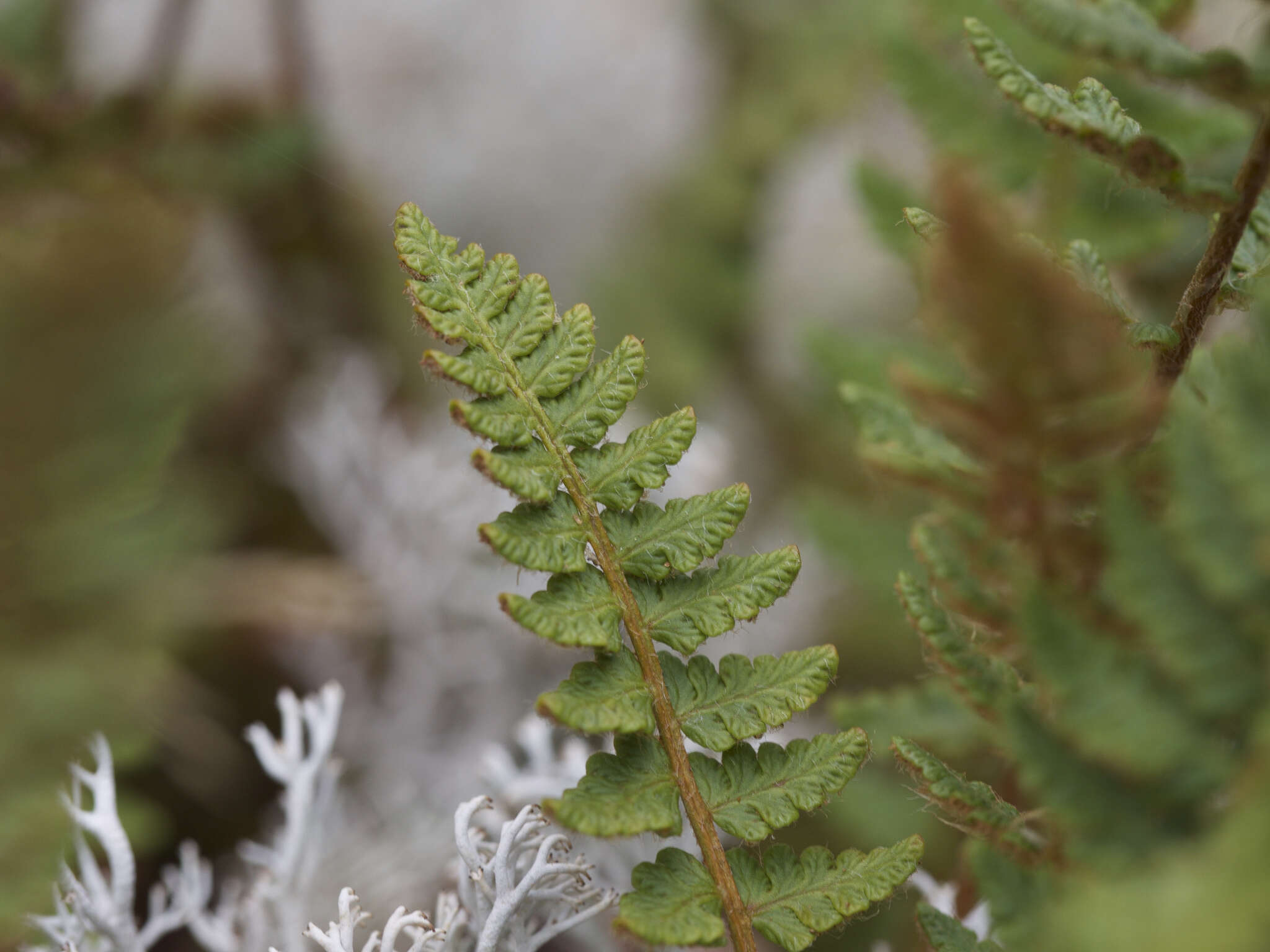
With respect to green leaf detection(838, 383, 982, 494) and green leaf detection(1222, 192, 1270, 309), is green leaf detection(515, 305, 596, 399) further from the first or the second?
green leaf detection(1222, 192, 1270, 309)

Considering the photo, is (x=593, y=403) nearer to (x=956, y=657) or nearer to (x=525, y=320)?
(x=525, y=320)

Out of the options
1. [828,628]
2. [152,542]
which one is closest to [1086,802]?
[152,542]

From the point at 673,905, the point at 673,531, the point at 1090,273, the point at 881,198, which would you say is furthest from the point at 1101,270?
the point at 881,198

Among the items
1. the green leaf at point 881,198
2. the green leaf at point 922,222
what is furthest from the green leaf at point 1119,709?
the green leaf at point 881,198

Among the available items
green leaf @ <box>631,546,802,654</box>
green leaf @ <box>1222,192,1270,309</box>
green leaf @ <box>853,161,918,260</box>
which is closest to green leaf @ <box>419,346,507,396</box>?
green leaf @ <box>631,546,802,654</box>

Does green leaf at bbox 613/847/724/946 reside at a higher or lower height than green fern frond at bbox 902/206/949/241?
lower

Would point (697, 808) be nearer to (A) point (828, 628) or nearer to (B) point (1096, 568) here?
(B) point (1096, 568)
